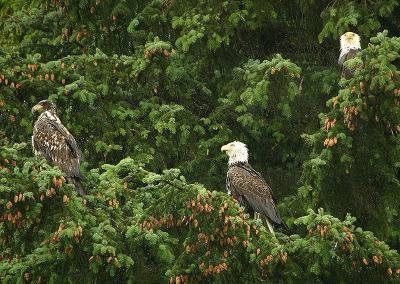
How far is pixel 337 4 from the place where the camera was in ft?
31.3

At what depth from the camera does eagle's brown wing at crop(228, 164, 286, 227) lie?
9.53m

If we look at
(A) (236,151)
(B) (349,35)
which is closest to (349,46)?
(B) (349,35)

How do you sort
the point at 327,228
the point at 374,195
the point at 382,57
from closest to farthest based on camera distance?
the point at 327,228
the point at 382,57
the point at 374,195

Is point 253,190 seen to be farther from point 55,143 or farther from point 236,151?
point 55,143

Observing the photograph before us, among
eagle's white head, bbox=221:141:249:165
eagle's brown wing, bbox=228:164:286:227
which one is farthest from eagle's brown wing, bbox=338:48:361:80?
eagle's brown wing, bbox=228:164:286:227

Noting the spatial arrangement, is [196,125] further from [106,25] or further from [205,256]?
[205,256]

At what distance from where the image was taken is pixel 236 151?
9930mm

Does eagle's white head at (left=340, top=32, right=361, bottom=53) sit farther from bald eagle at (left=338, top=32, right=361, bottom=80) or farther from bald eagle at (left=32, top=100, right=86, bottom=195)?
bald eagle at (left=32, top=100, right=86, bottom=195)

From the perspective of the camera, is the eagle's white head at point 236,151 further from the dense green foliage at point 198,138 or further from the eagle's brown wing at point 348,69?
the eagle's brown wing at point 348,69

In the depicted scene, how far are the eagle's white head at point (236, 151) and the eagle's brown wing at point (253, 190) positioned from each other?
3.8 inches

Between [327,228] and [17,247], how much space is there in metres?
2.65

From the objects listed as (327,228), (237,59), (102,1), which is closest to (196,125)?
(237,59)

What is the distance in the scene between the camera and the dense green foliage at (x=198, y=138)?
6.95m

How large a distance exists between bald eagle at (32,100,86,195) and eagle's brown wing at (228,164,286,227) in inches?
72.3
